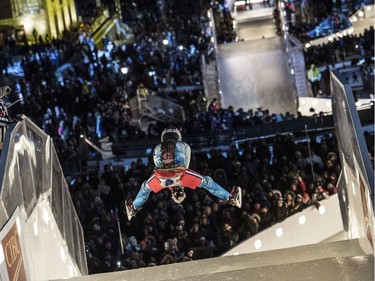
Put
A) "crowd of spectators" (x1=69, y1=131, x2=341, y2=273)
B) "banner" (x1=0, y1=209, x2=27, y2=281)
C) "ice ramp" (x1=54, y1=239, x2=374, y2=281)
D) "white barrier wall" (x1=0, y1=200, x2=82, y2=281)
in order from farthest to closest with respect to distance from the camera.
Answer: "crowd of spectators" (x1=69, y1=131, x2=341, y2=273), "ice ramp" (x1=54, y1=239, x2=374, y2=281), "white barrier wall" (x1=0, y1=200, x2=82, y2=281), "banner" (x1=0, y1=209, x2=27, y2=281)

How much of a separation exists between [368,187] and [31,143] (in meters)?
3.88

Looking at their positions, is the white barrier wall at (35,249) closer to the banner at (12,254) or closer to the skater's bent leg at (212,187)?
the banner at (12,254)

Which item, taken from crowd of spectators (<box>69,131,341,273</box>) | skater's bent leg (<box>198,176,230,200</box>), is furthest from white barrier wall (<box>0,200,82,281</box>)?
crowd of spectators (<box>69,131,341,273</box>)

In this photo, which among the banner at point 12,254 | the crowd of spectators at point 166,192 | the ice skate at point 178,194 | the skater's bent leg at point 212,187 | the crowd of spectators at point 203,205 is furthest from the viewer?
the crowd of spectators at point 166,192

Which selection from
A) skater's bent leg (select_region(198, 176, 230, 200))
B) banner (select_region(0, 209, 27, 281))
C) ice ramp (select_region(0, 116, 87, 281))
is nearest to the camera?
banner (select_region(0, 209, 27, 281))

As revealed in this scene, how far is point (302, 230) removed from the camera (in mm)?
18500

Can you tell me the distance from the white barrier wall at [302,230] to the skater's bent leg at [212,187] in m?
3.72

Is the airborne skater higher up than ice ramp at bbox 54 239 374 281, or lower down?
higher up

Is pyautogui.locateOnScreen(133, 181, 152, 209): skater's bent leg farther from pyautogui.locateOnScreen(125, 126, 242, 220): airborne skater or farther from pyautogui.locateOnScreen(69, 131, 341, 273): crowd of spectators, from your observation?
pyautogui.locateOnScreen(69, 131, 341, 273): crowd of spectators

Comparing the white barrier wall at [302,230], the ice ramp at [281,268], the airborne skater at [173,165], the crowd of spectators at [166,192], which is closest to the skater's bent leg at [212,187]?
the airborne skater at [173,165]

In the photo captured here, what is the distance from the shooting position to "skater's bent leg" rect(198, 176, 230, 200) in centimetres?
1347

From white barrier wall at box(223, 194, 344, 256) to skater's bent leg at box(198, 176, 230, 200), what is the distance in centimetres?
372

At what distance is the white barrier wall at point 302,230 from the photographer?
58.0ft

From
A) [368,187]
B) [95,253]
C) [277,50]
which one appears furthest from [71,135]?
[368,187]
